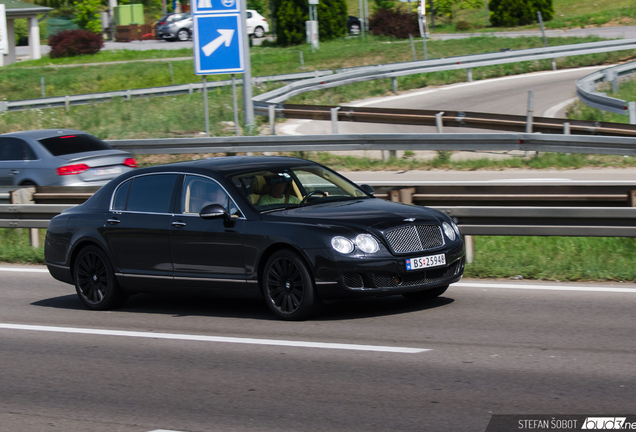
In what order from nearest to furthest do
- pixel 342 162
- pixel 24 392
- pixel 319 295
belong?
pixel 24 392 < pixel 319 295 < pixel 342 162

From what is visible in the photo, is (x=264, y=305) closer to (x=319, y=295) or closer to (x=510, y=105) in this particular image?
(x=319, y=295)

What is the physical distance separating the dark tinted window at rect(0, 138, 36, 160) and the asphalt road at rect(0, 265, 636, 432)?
23.8 feet

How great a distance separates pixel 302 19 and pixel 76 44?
15335 millimetres

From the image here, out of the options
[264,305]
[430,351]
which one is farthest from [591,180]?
[430,351]

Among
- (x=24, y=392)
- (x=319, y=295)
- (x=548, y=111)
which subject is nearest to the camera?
(x=24, y=392)

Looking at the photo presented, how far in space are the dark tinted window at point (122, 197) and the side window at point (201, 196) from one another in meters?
0.79

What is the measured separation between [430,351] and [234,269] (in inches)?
87.6

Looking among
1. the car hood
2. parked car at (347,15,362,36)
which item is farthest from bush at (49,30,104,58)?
the car hood

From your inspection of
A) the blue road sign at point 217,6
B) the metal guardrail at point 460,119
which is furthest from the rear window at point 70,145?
the metal guardrail at point 460,119

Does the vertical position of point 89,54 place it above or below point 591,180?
above

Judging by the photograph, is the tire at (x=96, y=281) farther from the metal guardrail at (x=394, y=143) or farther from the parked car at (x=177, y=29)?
the parked car at (x=177, y=29)

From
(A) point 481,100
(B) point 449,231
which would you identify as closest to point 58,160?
(B) point 449,231

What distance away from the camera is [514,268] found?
33.0 feet

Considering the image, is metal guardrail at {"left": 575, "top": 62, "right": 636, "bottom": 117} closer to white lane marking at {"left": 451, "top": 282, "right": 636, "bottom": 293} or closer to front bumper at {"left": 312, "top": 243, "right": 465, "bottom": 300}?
white lane marking at {"left": 451, "top": 282, "right": 636, "bottom": 293}
